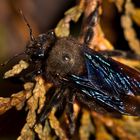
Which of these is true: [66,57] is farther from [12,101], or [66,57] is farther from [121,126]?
[121,126]

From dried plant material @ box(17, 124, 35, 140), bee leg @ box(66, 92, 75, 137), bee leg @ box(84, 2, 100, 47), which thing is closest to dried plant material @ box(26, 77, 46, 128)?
dried plant material @ box(17, 124, 35, 140)

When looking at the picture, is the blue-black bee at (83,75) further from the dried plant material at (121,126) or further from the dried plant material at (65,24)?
the dried plant material at (121,126)

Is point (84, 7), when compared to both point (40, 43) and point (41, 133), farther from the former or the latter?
point (41, 133)

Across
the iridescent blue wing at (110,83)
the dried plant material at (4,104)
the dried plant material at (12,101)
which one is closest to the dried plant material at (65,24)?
the iridescent blue wing at (110,83)

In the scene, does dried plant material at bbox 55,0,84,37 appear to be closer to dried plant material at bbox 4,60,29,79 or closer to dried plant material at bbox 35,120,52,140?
dried plant material at bbox 4,60,29,79

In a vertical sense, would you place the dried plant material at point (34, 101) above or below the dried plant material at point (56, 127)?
above

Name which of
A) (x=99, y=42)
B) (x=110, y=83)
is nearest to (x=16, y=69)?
(x=110, y=83)

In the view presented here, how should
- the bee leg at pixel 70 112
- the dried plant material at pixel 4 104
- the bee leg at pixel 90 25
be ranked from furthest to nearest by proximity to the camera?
1. the bee leg at pixel 90 25
2. the bee leg at pixel 70 112
3. the dried plant material at pixel 4 104
